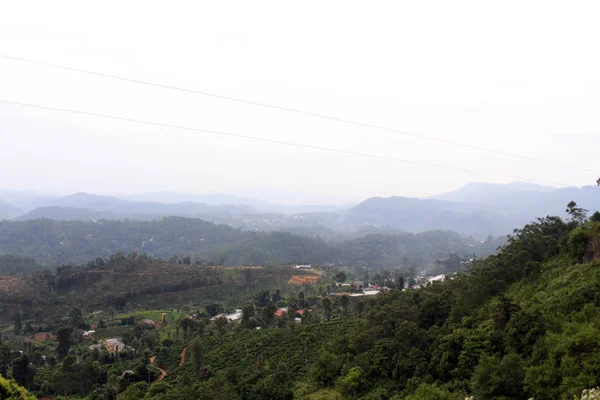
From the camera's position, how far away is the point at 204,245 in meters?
152

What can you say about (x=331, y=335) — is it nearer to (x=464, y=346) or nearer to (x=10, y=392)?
(x=464, y=346)

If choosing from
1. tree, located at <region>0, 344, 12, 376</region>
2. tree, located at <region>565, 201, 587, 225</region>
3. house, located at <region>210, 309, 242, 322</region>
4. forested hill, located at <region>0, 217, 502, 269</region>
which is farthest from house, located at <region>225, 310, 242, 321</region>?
forested hill, located at <region>0, 217, 502, 269</region>

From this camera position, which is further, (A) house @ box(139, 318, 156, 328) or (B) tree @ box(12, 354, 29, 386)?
(A) house @ box(139, 318, 156, 328)

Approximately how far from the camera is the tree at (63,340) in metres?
37.2

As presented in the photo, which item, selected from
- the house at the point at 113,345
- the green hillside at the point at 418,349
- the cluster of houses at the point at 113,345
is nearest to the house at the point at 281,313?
the green hillside at the point at 418,349

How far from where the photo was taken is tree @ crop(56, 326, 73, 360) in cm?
3716

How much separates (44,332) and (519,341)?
192 ft

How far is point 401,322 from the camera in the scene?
66.9 ft

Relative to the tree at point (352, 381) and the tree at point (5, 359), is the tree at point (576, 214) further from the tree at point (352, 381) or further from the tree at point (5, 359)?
the tree at point (5, 359)

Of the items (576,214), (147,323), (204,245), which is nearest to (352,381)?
(576,214)

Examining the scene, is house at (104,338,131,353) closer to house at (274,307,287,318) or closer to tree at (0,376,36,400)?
house at (274,307,287,318)

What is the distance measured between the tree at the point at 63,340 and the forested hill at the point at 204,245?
74.7m

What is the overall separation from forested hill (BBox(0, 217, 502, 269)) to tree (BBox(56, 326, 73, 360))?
74669 millimetres

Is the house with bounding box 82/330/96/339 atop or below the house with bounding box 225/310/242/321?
below
